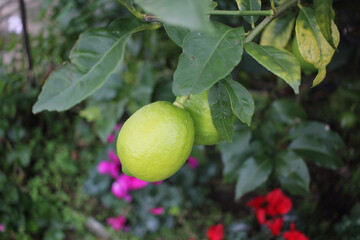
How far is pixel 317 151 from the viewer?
88cm

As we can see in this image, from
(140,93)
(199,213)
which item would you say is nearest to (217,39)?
(140,93)

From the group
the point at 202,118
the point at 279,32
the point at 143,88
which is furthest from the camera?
the point at 143,88

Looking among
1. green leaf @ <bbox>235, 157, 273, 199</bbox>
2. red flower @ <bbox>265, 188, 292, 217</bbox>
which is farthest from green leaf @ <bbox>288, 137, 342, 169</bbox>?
red flower @ <bbox>265, 188, 292, 217</bbox>

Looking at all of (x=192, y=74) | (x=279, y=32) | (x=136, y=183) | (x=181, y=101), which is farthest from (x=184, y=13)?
(x=136, y=183)

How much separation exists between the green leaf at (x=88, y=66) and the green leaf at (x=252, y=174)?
562mm

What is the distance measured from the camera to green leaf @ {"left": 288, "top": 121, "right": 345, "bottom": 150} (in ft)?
2.82

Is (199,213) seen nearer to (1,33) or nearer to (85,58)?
(85,58)

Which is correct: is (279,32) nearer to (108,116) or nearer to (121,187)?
(108,116)

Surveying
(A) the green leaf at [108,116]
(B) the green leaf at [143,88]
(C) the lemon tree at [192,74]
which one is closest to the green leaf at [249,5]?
(C) the lemon tree at [192,74]

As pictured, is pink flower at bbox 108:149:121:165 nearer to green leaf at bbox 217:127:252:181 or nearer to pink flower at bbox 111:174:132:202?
pink flower at bbox 111:174:132:202

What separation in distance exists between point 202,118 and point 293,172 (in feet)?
1.63

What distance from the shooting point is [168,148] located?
15.5 inches

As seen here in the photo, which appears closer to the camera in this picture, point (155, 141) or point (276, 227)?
point (155, 141)

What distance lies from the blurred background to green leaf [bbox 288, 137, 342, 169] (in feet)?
0.51
